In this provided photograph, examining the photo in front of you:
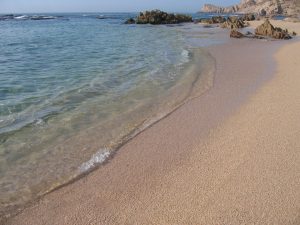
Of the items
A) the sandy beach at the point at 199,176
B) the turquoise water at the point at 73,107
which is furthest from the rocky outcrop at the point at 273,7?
the sandy beach at the point at 199,176

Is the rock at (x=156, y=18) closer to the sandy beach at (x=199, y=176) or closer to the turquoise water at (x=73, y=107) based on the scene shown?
the turquoise water at (x=73, y=107)

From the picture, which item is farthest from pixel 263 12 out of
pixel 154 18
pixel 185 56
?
pixel 185 56

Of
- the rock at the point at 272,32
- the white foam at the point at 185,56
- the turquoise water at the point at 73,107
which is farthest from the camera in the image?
the rock at the point at 272,32

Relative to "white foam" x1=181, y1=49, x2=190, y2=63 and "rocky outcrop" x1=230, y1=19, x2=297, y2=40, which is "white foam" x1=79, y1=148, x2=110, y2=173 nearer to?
"white foam" x1=181, y1=49, x2=190, y2=63

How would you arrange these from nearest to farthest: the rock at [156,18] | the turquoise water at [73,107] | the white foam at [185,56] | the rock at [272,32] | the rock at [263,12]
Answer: the turquoise water at [73,107]
the white foam at [185,56]
the rock at [272,32]
the rock at [156,18]
the rock at [263,12]

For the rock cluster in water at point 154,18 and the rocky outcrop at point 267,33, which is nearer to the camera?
the rocky outcrop at point 267,33

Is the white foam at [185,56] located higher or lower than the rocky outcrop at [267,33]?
higher

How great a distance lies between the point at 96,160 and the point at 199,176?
1741mm

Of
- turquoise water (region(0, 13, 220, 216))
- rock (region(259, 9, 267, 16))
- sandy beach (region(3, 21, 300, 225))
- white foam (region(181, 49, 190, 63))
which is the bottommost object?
rock (region(259, 9, 267, 16))

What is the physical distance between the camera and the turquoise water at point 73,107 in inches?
225

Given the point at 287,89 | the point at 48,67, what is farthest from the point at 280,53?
the point at 48,67

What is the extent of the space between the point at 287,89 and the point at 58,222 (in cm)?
773

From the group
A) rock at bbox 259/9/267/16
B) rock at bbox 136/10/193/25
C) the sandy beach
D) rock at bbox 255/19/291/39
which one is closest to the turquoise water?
the sandy beach

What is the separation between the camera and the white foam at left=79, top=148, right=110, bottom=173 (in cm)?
572
